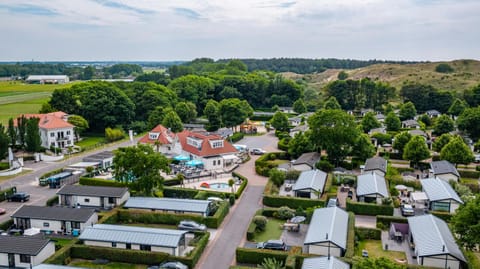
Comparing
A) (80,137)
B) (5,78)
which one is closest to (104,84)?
(80,137)

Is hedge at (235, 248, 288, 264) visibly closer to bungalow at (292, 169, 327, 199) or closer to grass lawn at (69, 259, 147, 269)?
grass lawn at (69, 259, 147, 269)

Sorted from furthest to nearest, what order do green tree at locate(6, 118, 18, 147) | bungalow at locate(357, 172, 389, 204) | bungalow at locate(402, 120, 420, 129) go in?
1. bungalow at locate(402, 120, 420, 129)
2. green tree at locate(6, 118, 18, 147)
3. bungalow at locate(357, 172, 389, 204)

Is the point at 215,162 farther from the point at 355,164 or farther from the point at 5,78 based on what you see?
the point at 5,78

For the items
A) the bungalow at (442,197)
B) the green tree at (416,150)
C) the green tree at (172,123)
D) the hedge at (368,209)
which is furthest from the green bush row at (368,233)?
the green tree at (172,123)

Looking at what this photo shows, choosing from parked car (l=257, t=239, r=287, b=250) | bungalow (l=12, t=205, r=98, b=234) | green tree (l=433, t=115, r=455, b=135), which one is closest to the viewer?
parked car (l=257, t=239, r=287, b=250)

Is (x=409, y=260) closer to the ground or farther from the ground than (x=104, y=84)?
closer to the ground

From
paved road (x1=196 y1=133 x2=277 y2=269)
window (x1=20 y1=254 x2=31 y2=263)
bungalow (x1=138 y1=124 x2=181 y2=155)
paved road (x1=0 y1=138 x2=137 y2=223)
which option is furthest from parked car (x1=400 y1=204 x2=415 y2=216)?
paved road (x1=0 y1=138 x2=137 y2=223)

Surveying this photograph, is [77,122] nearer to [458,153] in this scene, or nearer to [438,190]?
[438,190]

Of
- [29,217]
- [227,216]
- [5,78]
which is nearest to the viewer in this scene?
[29,217]
